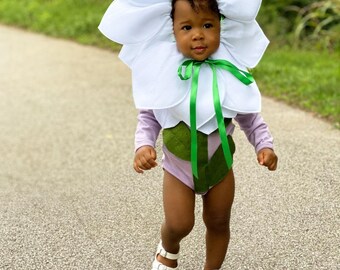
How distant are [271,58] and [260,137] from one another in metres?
5.14

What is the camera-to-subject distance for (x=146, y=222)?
158 inches

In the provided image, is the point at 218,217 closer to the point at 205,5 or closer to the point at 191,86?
the point at 191,86

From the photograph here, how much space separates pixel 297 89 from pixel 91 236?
318 centimetres

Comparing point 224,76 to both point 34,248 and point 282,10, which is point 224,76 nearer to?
point 34,248

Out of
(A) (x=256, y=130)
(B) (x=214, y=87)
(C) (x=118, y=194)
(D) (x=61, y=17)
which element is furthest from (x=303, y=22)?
(B) (x=214, y=87)

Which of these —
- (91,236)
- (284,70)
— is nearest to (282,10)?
(284,70)

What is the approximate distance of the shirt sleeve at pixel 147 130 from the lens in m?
2.83

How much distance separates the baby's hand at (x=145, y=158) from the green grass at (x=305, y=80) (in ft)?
9.79

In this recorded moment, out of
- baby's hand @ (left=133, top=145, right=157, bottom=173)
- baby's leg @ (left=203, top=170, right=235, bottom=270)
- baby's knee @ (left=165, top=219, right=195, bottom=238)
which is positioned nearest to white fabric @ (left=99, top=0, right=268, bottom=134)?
baby's hand @ (left=133, top=145, right=157, bottom=173)

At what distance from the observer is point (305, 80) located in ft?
21.9

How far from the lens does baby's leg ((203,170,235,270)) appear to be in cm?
288

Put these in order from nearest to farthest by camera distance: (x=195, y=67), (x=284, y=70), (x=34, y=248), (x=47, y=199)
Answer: (x=195, y=67) < (x=34, y=248) < (x=47, y=199) < (x=284, y=70)

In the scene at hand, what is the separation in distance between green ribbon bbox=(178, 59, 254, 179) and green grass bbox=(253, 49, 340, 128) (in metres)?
2.85

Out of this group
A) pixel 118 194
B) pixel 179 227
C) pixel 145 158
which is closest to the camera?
pixel 145 158
